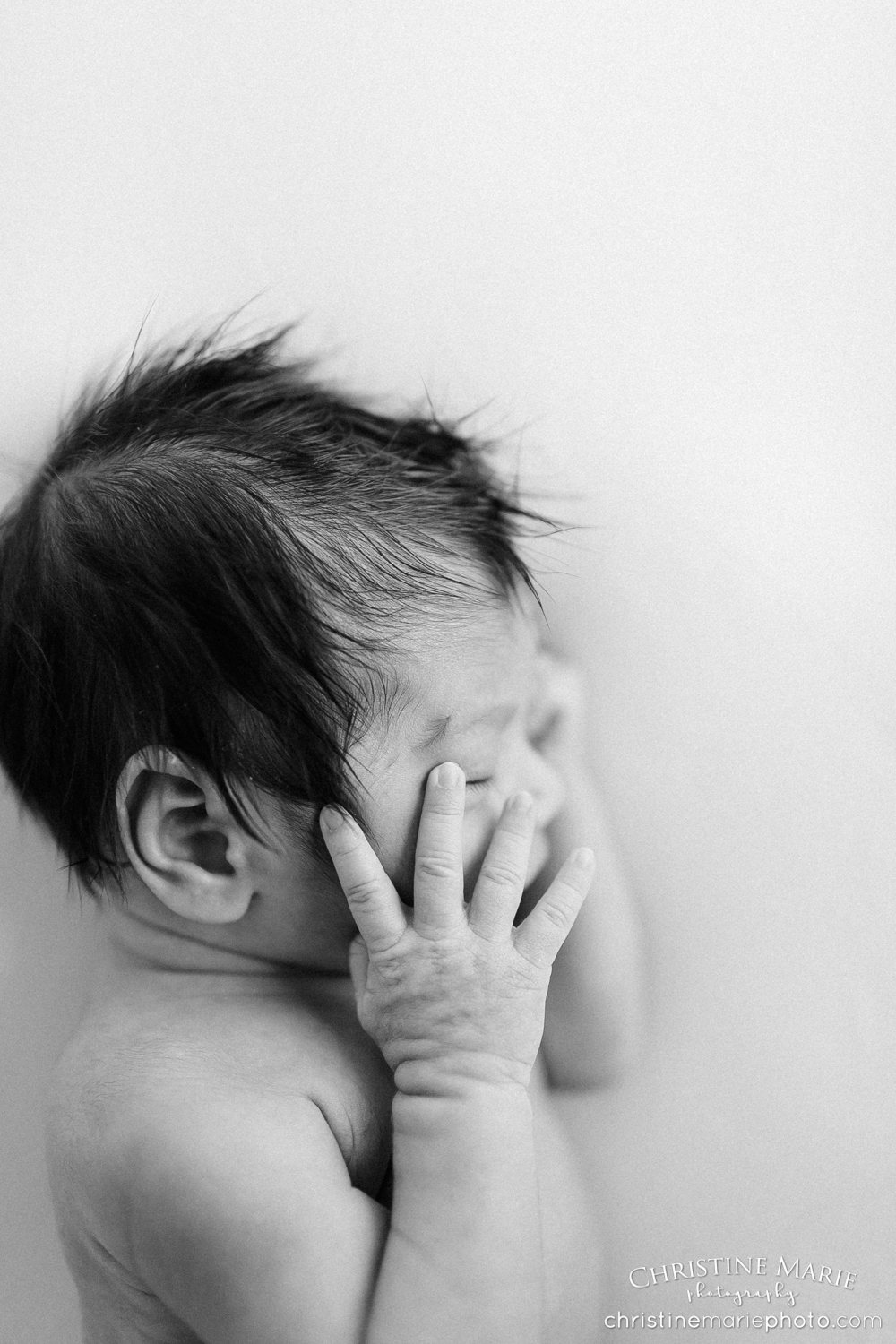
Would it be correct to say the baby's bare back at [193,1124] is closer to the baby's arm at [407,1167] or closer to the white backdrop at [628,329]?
the baby's arm at [407,1167]

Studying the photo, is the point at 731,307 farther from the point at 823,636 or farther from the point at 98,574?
the point at 98,574

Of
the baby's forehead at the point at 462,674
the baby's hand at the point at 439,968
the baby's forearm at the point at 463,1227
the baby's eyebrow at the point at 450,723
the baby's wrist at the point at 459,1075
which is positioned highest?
the baby's forehead at the point at 462,674

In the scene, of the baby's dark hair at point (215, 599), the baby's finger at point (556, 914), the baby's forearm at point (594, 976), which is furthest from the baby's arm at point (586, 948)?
the baby's dark hair at point (215, 599)

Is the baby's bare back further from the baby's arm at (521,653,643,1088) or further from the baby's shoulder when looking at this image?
the baby's arm at (521,653,643,1088)

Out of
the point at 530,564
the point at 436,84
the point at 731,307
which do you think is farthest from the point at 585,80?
the point at 530,564

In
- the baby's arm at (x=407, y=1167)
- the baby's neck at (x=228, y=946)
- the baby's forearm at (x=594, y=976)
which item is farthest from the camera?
the baby's forearm at (x=594, y=976)

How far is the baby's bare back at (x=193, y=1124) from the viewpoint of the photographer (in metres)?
0.65

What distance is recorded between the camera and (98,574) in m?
0.68

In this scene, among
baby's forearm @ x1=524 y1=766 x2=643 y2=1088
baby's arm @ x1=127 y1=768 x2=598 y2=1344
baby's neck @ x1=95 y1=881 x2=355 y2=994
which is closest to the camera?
baby's arm @ x1=127 y1=768 x2=598 y2=1344

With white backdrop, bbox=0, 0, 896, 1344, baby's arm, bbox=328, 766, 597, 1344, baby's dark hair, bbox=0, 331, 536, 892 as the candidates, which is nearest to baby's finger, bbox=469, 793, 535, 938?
baby's arm, bbox=328, 766, 597, 1344

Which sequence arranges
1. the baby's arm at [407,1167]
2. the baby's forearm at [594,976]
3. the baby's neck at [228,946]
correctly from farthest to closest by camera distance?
the baby's forearm at [594,976], the baby's neck at [228,946], the baby's arm at [407,1167]

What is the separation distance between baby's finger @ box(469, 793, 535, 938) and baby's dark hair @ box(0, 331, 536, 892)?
0.34 feet

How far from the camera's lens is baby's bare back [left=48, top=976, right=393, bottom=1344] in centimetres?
65

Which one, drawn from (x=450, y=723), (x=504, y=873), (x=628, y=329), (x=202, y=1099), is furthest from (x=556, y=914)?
(x=628, y=329)
